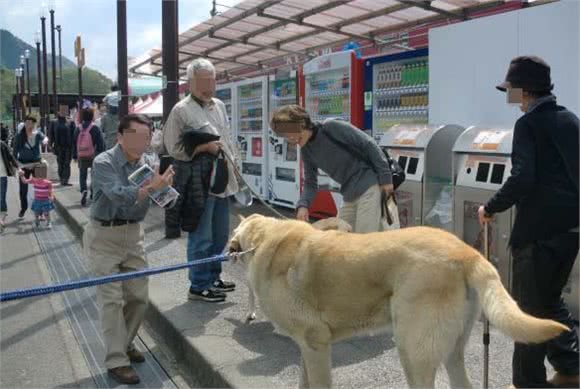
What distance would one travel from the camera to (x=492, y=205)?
132 inches

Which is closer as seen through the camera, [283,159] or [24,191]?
[283,159]

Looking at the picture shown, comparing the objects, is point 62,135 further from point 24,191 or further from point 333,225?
point 333,225

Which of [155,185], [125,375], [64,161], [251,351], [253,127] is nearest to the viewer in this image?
[155,185]

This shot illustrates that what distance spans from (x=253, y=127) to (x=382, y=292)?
931 centimetres

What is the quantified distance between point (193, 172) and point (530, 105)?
9.08 feet

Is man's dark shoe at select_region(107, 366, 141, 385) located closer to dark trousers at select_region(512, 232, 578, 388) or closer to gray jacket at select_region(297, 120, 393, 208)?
gray jacket at select_region(297, 120, 393, 208)

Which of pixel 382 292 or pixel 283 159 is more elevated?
pixel 283 159

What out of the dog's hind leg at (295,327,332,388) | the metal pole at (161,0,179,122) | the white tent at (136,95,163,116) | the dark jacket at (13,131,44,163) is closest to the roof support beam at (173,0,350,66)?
the metal pole at (161,0,179,122)

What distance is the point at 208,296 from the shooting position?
5434 millimetres

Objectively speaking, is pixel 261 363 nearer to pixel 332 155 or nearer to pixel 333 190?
pixel 332 155

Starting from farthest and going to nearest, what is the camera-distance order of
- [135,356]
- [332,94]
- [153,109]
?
[153,109] < [332,94] < [135,356]

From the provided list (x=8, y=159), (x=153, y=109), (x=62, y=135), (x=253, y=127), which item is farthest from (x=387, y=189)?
(x=153, y=109)

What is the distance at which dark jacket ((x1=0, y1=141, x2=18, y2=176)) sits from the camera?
10159mm

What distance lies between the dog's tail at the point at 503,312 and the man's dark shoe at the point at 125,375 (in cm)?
249
